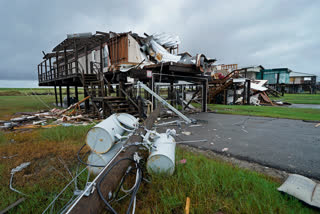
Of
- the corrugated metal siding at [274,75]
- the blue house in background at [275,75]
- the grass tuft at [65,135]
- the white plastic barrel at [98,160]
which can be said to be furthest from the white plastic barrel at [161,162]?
the corrugated metal siding at [274,75]

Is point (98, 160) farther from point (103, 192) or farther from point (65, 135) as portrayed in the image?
point (65, 135)

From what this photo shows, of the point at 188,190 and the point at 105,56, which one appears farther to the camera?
the point at 105,56

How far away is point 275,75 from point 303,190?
136 feet

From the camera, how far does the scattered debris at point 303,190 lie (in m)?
1.82

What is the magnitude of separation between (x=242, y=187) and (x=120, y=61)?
11.7 m

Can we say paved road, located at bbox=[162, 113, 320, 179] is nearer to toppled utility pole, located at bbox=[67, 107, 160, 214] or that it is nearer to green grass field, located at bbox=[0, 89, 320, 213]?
green grass field, located at bbox=[0, 89, 320, 213]

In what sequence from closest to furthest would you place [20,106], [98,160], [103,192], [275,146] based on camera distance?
1. [103,192]
2. [98,160]
3. [275,146]
4. [20,106]

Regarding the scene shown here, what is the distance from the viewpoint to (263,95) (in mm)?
17672

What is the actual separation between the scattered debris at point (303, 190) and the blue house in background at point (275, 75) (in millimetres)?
39780

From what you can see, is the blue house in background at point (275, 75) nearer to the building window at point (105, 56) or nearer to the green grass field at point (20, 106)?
the building window at point (105, 56)

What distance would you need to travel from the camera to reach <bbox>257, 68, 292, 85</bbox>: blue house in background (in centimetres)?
3378

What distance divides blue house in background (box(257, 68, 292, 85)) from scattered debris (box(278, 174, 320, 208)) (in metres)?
39.8

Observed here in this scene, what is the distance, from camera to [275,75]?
34344 millimetres

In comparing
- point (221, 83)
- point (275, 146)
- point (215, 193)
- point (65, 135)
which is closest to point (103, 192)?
point (215, 193)
